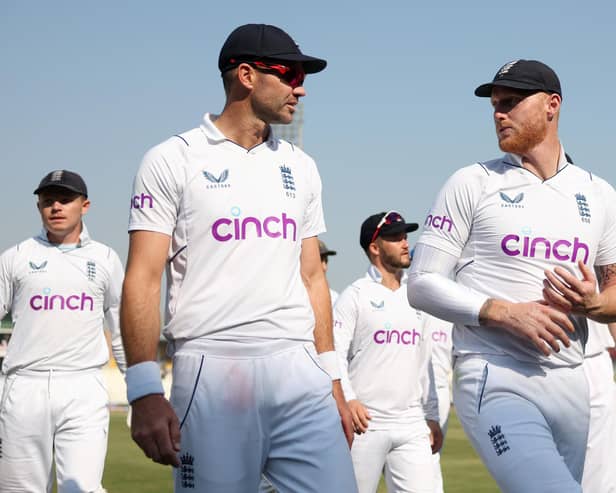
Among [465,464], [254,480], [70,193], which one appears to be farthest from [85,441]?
[465,464]

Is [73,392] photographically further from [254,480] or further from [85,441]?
[254,480]

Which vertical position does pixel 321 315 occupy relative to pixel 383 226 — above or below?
below

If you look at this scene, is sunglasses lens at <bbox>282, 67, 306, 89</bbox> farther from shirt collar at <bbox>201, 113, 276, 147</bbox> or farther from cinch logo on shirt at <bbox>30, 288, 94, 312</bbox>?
cinch logo on shirt at <bbox>30, 288, 94, 312</bbox>

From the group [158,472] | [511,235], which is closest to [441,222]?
[511,235]

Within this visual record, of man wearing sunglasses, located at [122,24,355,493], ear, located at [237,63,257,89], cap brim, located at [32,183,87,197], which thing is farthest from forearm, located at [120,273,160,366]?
cap brim, located at [32,183,87,197]

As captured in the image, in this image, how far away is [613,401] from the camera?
543 centimetres

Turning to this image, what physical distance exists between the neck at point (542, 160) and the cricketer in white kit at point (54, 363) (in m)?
4.07

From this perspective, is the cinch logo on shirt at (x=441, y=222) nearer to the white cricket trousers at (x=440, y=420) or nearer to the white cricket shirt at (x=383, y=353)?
the white cricket shirt at (x=383, y=353)

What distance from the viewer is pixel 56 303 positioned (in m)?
8.30

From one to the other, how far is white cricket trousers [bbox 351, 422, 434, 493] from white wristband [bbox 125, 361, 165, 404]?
4.81 m

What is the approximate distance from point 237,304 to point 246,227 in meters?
0.32

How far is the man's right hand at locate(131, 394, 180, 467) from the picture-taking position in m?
4.04

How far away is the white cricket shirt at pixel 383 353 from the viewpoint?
29.3 ft

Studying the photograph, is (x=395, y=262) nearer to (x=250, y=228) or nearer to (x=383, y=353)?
(x=383, y=353)
